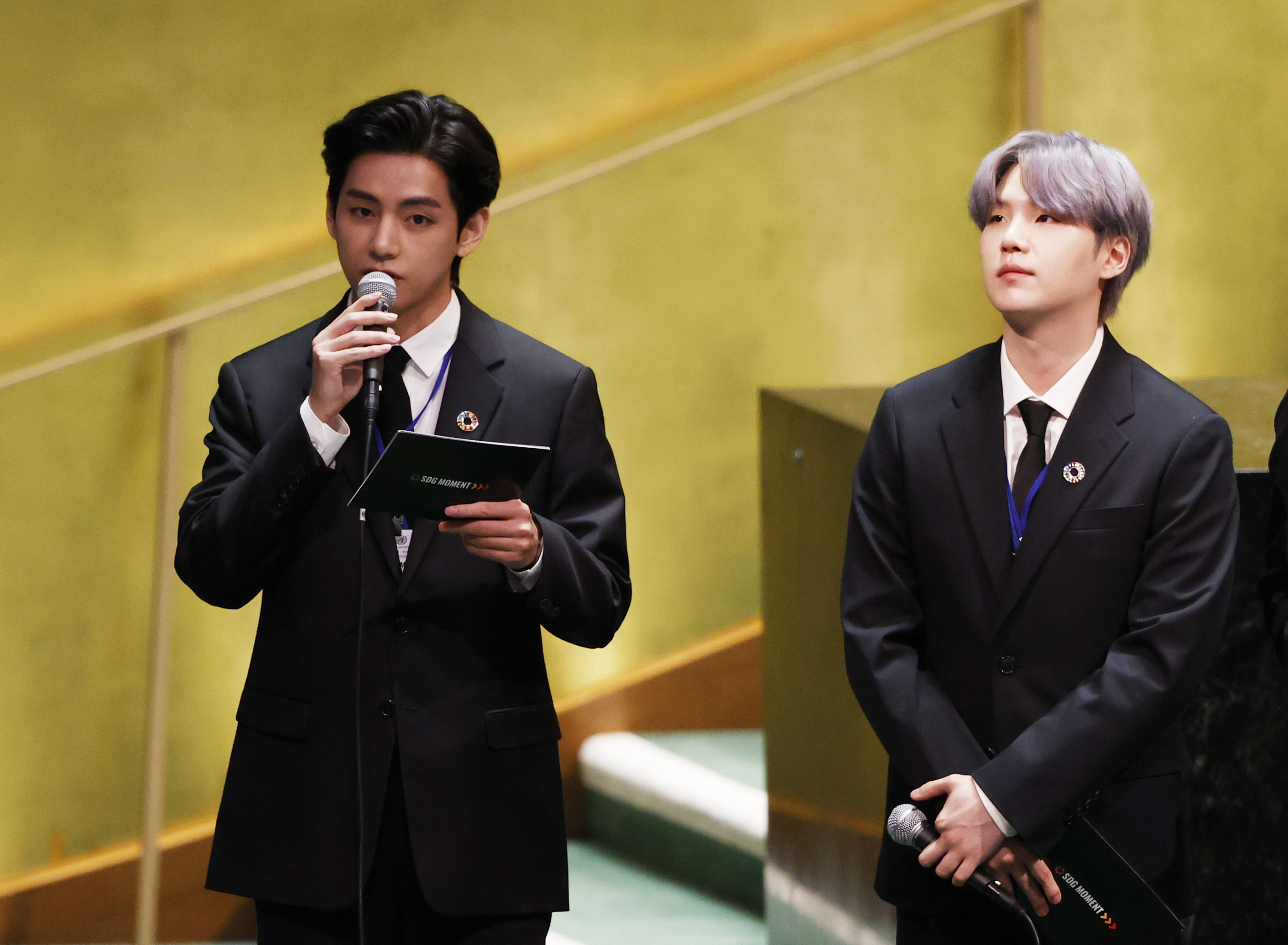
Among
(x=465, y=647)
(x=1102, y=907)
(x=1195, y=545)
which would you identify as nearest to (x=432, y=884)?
(x=465, y=647)

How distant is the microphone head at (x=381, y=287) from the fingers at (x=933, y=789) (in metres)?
0.81

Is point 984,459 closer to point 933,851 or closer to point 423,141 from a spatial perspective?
point 933,851

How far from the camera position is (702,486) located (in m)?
4.62

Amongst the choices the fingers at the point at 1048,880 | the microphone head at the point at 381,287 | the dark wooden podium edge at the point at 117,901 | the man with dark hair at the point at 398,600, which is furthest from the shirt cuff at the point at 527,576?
the dark wooden podium edge at the point at 117,901

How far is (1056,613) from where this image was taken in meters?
1.95

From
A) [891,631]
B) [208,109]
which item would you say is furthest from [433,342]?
[208,109]

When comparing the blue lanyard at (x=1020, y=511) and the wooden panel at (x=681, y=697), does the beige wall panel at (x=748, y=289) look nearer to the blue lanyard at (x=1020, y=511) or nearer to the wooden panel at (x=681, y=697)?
the wooden panel at (x=681, y=697)

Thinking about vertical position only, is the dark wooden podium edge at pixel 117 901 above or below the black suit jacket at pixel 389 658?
below

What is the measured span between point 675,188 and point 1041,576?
8.89 ft

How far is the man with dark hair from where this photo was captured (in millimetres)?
1931

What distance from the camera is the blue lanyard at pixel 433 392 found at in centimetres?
202

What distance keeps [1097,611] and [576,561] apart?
604 millimetres

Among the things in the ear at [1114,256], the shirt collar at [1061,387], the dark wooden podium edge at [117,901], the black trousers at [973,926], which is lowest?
the dark wooden podium edge at [117,901]

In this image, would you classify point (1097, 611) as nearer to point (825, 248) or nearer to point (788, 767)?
point (788, 767)
